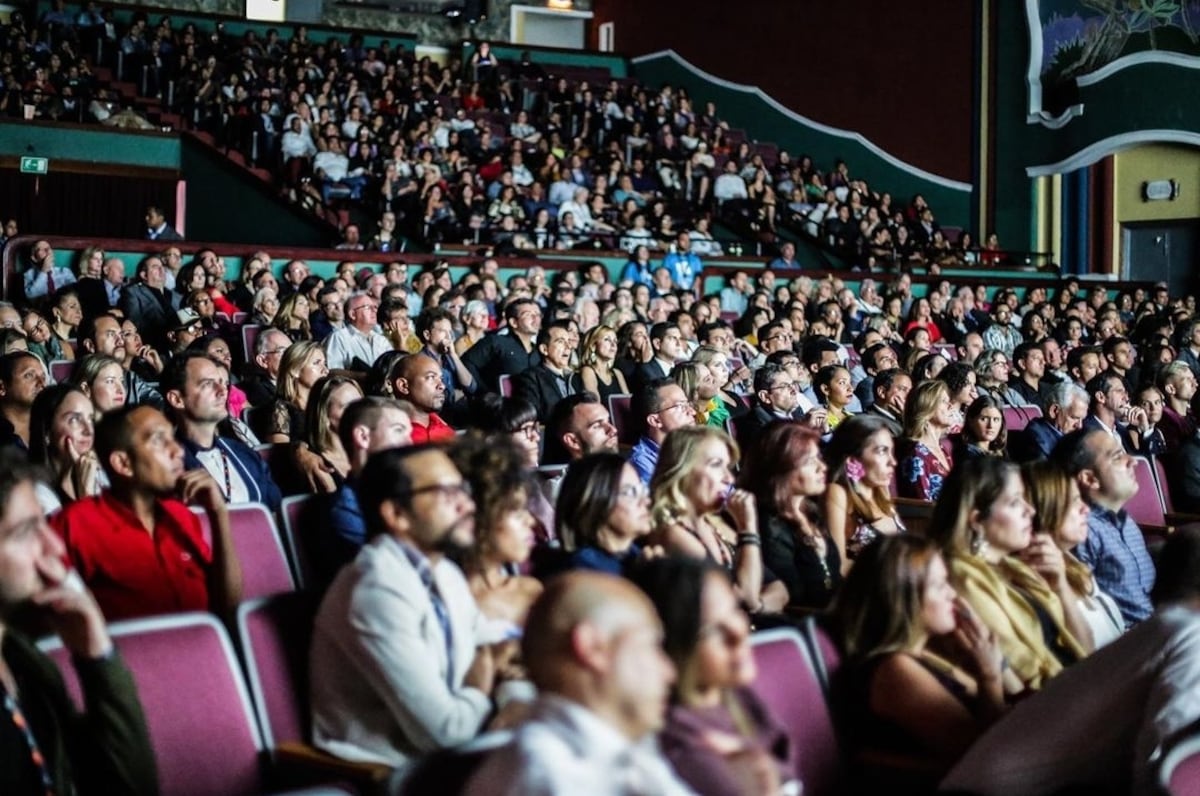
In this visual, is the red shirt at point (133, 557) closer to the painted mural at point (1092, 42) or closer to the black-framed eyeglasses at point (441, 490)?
the black-framed eyeglasses at point (441, 490)

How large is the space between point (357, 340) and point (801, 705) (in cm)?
439

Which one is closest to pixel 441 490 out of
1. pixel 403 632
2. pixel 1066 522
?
pixel 403 632

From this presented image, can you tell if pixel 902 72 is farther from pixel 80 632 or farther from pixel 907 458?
pixel 80 632

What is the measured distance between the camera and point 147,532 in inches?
106

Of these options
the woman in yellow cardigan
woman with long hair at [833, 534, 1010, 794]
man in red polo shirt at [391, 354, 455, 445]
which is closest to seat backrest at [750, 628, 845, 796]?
woman with long hair at [833, 534, 1010, 794]

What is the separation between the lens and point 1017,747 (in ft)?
6.71

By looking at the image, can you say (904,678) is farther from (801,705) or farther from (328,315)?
(328,315)

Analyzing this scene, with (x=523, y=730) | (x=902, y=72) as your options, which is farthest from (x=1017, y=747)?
(x=902, y=72)

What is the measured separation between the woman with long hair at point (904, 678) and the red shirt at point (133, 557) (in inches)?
49.6

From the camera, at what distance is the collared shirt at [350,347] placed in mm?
6258

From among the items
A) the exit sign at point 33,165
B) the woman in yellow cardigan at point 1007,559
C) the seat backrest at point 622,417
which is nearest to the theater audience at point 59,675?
the woman in yellow cardigan at point 1007,559

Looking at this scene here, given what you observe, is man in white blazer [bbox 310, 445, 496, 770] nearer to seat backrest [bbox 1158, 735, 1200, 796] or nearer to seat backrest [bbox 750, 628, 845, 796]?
seat backrest [bbox 750, 628, 845, 796]

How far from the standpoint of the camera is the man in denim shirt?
3.53 meters

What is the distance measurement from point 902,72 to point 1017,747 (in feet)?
47.0
